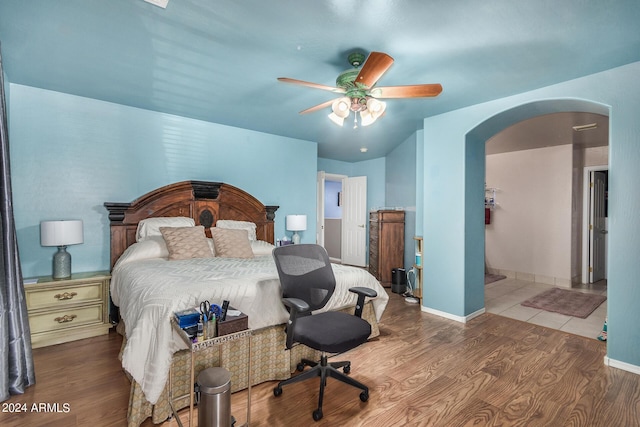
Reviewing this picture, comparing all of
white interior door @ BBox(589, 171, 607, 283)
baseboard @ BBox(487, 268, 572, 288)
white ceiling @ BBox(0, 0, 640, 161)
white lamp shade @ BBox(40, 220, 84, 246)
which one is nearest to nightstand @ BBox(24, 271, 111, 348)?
white lamp shade @ BBox(40, 220, 84, 246)

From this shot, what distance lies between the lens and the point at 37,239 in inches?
124

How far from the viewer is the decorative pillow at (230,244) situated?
134 inches

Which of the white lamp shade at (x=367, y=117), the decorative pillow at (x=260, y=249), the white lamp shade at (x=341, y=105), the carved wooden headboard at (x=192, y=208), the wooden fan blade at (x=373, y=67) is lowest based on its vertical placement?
the decorative pillow at (x=260, y=249)

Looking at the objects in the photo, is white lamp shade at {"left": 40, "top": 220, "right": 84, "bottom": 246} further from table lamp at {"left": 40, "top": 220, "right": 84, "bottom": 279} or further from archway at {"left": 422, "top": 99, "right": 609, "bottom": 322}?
archway at {"left": 422, "top": 99, "right": 609, "bottom": 322}

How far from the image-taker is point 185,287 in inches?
80.3

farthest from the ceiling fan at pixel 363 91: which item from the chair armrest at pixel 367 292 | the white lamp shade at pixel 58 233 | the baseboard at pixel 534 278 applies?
the baseboard at pixel 534 278

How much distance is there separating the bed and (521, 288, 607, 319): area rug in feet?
9.29

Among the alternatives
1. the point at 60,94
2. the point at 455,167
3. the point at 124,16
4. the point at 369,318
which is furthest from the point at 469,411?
the point at 60,94

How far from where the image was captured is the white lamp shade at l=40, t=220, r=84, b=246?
114 inches

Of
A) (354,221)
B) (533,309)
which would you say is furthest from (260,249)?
(533,309)

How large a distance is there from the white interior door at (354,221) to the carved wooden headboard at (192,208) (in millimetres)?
2563

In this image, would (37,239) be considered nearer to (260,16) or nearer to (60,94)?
(60,94)

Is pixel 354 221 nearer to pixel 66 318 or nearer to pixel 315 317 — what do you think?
pixel 315 317

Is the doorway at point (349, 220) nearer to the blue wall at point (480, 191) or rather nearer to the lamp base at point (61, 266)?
the blue wall at point (480, 191)
